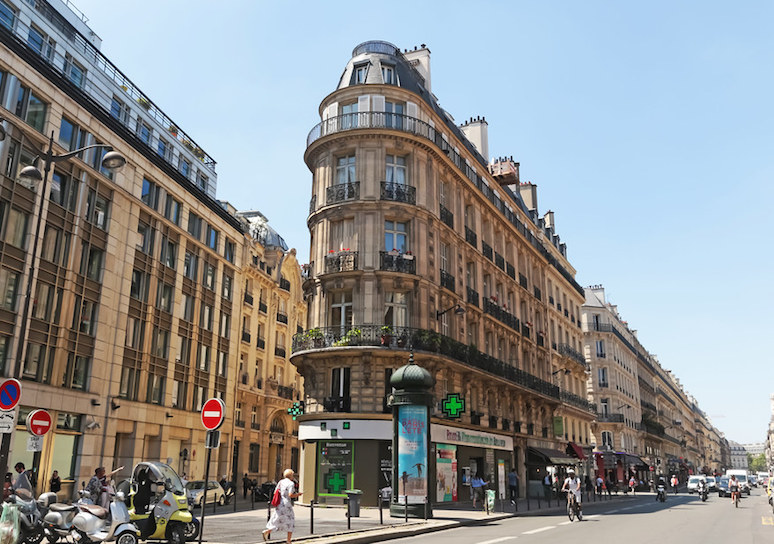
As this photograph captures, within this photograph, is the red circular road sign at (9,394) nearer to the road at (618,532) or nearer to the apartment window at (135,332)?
the road at (618,532)

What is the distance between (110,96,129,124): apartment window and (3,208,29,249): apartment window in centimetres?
988

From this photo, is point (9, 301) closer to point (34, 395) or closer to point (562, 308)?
point (34, 395)

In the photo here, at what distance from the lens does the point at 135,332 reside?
31.8 meters

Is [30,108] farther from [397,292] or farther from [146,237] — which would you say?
[397,292]

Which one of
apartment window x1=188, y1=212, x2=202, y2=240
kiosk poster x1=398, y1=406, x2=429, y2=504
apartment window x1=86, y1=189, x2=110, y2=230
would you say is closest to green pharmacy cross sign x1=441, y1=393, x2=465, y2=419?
kiosk poster x1=398, y1=406, x2=429, y2=504

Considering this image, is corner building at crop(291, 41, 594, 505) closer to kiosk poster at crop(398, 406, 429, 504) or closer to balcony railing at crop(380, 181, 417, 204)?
balcony railing at crop(380, 181, 417, 204)

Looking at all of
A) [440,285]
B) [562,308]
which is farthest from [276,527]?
[562,308]

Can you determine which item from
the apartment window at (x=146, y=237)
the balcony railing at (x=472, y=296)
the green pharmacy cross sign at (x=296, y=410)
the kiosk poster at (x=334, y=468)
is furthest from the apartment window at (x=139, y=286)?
the balcony railing at (x=472, y=296)

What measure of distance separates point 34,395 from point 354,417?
477 inches

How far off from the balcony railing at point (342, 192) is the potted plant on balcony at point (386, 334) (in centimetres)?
610

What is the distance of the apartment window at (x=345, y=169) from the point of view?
100 feet

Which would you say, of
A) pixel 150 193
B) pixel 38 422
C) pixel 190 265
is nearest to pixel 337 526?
pixel 38 422

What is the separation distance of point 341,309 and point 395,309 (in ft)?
7.84

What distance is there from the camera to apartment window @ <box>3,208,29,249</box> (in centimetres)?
2414
